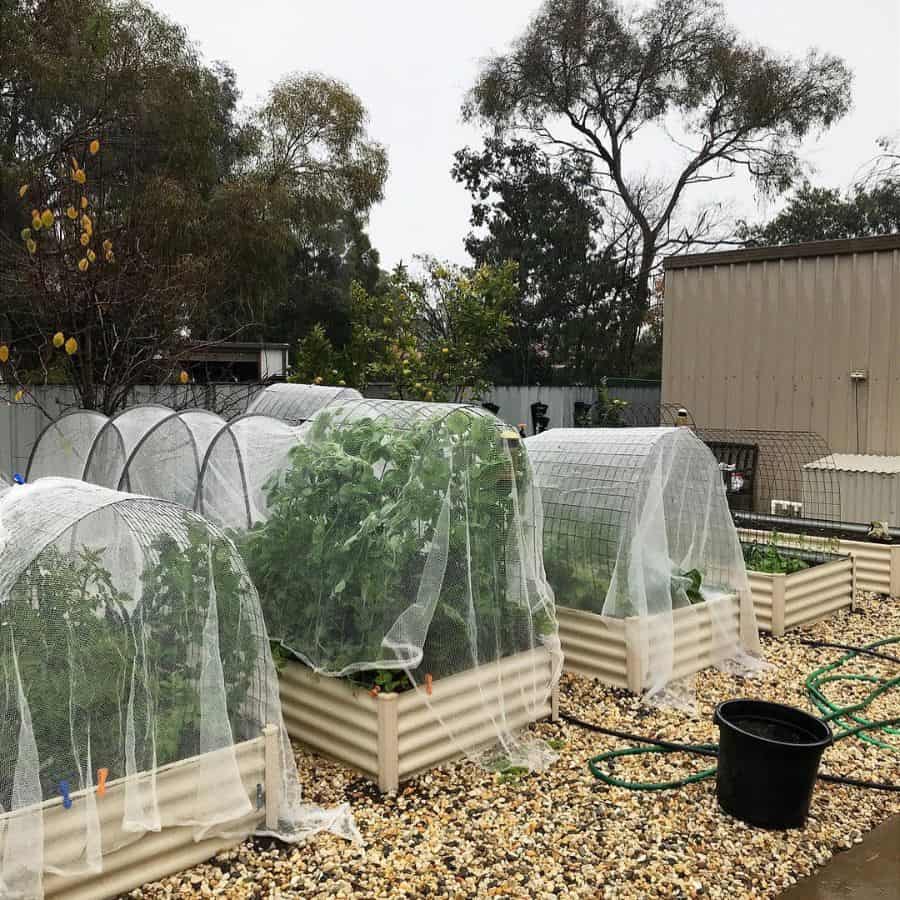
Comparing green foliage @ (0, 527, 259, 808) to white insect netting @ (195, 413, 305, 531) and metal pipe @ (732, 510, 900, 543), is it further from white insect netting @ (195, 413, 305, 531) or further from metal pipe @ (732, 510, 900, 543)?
metal pipe @ (732, 510, 900, 543)

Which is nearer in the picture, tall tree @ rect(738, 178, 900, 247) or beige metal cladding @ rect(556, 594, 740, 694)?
beige metal cladding @ rect(556, 594, 740, 694)

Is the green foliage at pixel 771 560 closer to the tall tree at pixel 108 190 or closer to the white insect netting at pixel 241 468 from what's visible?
the white insect netting at pixel 241 468

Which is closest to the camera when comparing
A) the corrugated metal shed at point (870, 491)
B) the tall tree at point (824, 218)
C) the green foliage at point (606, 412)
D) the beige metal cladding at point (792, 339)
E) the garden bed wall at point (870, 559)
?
the garden bed wall at point (870, 559)

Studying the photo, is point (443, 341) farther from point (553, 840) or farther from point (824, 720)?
point (553, 840)

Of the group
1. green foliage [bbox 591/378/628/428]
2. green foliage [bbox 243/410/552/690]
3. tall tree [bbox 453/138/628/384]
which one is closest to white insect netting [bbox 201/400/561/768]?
green foliage [bbox 243/410/552/690]

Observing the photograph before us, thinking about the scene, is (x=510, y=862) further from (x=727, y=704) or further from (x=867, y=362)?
(x=867, y=362)

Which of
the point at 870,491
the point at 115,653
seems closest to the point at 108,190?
the point at 870,491

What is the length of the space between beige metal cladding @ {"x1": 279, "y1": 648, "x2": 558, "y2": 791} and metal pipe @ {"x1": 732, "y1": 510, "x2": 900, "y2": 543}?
15.2 ft

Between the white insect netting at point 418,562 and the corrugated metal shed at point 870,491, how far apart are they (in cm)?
599

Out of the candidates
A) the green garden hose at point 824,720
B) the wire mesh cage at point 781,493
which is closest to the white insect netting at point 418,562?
the green garden hose at point 824,720

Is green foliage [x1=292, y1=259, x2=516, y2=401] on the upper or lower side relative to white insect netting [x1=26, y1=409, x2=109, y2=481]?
upper

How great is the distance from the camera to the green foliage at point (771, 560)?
6.54 metres

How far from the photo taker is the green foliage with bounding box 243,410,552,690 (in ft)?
12.8

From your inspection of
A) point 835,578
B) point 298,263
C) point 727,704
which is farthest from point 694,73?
point 727,704
